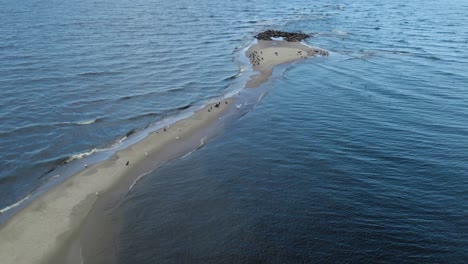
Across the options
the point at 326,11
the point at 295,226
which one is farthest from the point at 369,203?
the point at 326,11

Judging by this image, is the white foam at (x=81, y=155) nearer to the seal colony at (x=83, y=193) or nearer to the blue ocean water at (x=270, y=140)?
the blue ocean water at (x=270, y=140)

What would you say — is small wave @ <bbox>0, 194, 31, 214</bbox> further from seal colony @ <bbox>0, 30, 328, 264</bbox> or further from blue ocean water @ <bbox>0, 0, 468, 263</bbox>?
seal colony @ <bbox>0, 30, 328, 264</bbox>

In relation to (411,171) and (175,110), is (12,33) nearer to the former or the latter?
(175,110)

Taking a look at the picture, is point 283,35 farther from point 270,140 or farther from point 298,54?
point 270,140

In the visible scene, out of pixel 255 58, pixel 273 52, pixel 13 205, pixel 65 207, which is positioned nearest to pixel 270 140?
pixel 65 207

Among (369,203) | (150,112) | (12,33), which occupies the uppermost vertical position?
(12,33)

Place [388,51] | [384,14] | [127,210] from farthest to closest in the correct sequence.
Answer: [384,14]
[388,51]
[127,210]

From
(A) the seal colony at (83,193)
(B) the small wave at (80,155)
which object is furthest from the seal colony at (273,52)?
(B) the small wave at (80,155)
